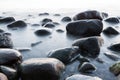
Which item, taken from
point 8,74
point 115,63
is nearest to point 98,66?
point 115,63

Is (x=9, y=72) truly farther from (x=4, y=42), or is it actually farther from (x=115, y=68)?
(x=115, y=68)

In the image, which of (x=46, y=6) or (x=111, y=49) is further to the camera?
(x=46, y=6)

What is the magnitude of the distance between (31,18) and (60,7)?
204 cm

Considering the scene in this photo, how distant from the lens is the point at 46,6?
1217 cm

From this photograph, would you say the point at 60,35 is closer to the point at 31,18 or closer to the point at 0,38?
the point at 0,38

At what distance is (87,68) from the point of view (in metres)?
4.96

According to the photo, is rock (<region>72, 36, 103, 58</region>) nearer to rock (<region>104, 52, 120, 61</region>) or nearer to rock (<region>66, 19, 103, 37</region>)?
rock (<region>104, 52, 120, 61</region>)

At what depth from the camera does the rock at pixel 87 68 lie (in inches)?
194

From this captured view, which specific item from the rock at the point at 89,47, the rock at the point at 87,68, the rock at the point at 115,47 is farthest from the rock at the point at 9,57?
the rock at the point at 115,47

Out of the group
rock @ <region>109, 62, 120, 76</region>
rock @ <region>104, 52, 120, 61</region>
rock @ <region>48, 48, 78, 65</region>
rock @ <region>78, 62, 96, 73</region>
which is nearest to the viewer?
rock @ <region>109, 62, 120, 76</region>

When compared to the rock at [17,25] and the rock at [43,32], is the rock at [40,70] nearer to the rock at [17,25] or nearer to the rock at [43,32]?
the rock at [43,32]

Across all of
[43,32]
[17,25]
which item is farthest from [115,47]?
[17,25]

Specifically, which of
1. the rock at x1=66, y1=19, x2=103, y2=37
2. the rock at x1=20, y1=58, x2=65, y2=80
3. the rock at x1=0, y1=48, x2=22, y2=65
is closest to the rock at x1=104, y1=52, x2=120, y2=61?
the rock at x1=20, y1=58, x2=65, y2=80

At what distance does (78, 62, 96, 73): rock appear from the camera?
494 cm
